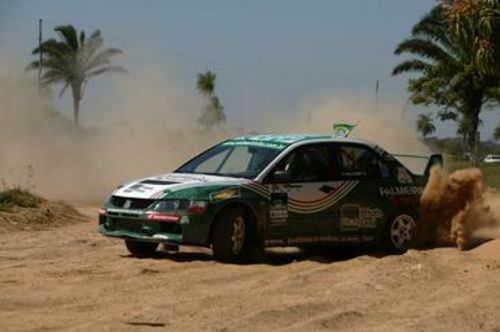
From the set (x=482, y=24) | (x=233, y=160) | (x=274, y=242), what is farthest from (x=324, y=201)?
(x=482, y=24)

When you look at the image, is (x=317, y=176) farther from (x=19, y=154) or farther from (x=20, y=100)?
(x=20, y=100)

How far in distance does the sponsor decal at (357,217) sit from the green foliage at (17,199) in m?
6.68

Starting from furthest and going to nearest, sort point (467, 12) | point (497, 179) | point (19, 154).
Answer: point (19, 154)
point (497, 179)
point (467, 12)

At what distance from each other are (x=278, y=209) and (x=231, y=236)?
718 mm

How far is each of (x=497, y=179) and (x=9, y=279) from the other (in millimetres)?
24777

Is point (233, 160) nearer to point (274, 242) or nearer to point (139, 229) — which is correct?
point (274, 242)

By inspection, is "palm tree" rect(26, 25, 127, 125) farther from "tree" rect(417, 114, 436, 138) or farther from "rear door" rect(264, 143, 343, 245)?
"rear door" rect(264, 143, 343, 245)

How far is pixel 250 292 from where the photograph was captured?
8.55m

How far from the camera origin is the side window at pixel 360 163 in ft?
39.2

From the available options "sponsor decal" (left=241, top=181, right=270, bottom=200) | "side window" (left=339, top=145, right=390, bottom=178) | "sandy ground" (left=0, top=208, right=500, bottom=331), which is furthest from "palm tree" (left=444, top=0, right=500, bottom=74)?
"sponsor decal" (left=241, top=181, right=270, bottom=200)

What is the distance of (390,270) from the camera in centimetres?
952

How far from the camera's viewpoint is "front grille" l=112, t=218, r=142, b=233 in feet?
35.7

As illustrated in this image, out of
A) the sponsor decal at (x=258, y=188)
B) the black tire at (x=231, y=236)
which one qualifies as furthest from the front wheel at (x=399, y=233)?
the black tire at (x=231, y=236)

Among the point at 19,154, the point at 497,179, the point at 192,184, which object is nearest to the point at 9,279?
the point at 192,184
